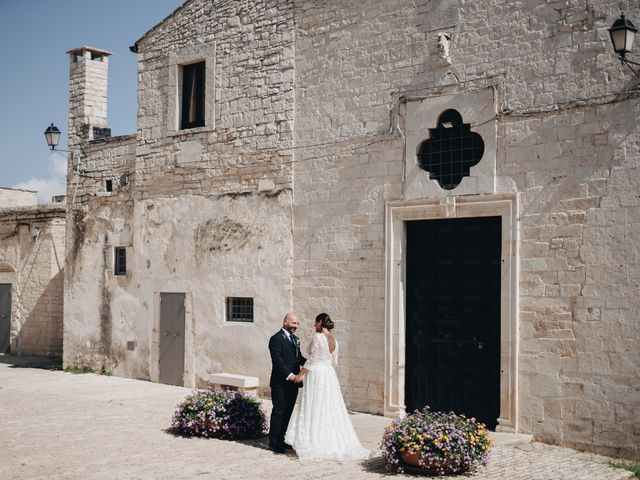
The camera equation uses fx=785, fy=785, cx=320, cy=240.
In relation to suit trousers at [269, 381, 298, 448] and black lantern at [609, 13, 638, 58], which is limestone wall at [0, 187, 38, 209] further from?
black lantern at [609, 13, 638, 58]

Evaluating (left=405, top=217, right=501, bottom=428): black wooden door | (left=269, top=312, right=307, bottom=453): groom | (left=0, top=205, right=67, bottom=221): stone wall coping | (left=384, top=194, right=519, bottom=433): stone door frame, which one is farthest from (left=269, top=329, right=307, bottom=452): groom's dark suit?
(left=0, top=205, right=67, bottom=221): stone wall coping

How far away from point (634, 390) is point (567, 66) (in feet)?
12.5

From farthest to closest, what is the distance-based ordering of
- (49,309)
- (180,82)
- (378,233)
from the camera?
(49,309) → (180,82) → (378,233)

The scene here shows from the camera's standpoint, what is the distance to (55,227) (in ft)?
63.5

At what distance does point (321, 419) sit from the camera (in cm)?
846

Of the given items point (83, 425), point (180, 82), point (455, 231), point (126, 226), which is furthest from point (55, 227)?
point (455, 231)

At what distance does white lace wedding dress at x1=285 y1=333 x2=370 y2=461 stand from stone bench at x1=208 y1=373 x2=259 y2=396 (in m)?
3.82

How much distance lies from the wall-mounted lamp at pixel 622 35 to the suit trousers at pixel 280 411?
5.10 meters

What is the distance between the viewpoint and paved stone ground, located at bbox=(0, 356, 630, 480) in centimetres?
770

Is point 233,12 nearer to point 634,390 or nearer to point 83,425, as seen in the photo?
point 83,425

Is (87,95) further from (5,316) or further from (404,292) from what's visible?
(404,292)

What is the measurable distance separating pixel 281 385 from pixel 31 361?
11582 millimetres

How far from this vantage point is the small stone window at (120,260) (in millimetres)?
15352

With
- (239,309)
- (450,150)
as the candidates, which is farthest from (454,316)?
(239,309)
